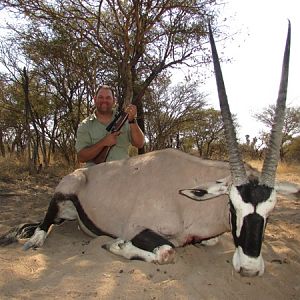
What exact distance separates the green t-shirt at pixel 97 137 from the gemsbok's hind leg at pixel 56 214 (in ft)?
3.52

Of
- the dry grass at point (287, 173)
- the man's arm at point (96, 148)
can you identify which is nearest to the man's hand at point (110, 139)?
the man's arm at point (96, 148)

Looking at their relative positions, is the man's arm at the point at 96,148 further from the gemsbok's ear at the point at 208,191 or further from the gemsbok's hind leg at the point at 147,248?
the gemsbok's ear at the point at 208,191

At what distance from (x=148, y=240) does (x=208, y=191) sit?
27.7 inches

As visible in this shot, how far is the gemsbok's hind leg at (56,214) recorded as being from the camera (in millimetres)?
4438

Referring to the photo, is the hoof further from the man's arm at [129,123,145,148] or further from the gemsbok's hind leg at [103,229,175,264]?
the man's arm at [129,123,145,148]

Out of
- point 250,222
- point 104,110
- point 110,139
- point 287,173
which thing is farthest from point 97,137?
point 287,173

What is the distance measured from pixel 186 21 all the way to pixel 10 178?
241 inches

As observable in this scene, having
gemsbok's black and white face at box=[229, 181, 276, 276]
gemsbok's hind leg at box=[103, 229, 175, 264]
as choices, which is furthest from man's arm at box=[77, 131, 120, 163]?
gemsbok's black and white face at box=[229, 181, 276, 276]

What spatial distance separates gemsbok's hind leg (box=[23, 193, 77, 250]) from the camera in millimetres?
4438

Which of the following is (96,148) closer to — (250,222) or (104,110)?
(104,110)

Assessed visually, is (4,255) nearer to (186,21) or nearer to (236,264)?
(236,264)

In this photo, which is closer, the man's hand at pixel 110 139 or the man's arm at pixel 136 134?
the man's hand at pixel 110 139

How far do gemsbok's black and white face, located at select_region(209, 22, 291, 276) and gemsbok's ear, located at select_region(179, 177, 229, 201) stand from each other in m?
0.10

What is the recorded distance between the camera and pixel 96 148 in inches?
212
